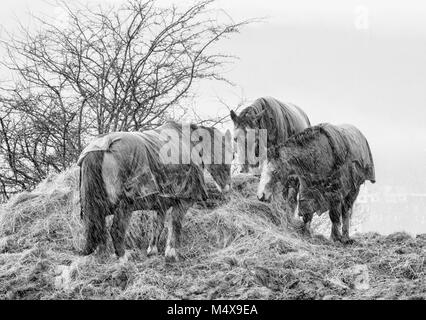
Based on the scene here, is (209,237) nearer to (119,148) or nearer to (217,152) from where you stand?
(217,152)

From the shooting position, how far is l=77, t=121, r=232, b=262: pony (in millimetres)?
8805

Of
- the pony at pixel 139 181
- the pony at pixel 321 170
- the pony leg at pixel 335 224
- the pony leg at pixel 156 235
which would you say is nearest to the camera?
the pony at pixel 139 181

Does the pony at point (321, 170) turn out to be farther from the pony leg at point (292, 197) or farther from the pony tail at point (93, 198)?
the pony tail at point (93, 198)

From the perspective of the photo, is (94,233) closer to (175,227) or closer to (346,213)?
(175,227)

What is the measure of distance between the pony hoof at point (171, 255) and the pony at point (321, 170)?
6.39 feet

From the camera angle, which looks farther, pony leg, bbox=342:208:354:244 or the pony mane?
pony leg, bbox=342:208:354:244

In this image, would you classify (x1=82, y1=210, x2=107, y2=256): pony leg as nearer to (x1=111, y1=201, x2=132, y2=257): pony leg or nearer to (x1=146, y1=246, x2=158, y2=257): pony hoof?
(x1=111, y1=201, x2=132, y2=257): pony leg

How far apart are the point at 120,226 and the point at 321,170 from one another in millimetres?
3631

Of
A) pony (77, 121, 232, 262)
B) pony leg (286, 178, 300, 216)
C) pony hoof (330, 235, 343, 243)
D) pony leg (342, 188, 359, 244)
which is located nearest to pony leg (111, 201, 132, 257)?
pony (77, 121, 232, 262)

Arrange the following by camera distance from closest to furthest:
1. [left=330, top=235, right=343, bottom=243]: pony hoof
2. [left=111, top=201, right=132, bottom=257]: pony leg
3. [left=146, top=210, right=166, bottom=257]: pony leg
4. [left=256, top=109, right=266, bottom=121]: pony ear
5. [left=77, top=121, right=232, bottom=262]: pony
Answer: [left=77, top=121, right=232, bottom=262]: pony < [left=111, top=201, right=132, bottom=257]: pony leg < [left=146, top=210, right=166, bottom=257]: pony leg < [left=256, top=109, right=266, bottom=121]: pony ear < [left=330, top=235, right=343, bottom=243]: pony hoof

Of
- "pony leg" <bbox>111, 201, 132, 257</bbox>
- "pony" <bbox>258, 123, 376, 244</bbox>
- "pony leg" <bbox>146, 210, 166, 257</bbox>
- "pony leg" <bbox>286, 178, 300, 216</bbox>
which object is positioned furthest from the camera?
"pony leg" <bbox>286, 178, 300, 216</bbox>

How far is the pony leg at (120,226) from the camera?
895 centimetres

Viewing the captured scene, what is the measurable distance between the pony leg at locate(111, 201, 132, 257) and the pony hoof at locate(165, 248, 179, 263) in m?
0.66

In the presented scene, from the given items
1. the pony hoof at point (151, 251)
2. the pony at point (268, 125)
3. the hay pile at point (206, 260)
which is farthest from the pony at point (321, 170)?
the pony hoof at point (151, 251)
